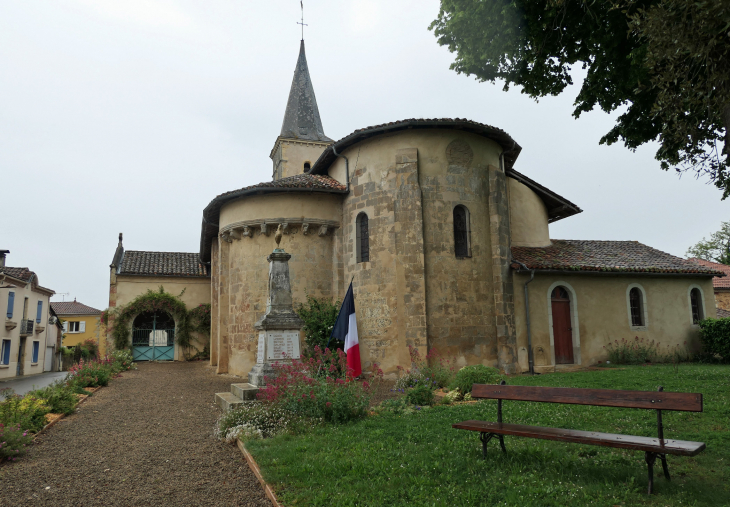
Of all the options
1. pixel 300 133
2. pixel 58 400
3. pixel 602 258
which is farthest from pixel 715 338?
pixel 300 133

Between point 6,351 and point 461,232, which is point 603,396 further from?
point 6,351

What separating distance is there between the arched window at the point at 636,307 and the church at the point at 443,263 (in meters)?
0.04

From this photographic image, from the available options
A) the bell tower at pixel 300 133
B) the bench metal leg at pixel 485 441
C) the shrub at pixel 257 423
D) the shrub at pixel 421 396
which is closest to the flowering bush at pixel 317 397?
the shrub at pixel 257 423

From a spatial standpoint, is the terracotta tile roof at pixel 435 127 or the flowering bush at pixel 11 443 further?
the terracotta tile roof at pixel 435 127

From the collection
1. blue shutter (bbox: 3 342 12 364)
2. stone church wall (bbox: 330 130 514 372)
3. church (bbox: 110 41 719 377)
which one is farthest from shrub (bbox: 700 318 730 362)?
blue shutter (bbox: 3 342 12 364)

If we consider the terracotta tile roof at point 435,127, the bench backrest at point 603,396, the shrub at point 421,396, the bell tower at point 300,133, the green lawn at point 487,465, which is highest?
the bell tower at point 300,133

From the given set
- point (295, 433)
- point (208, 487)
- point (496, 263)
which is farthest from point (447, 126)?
point (208, 487)

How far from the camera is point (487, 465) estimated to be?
15.9 ft

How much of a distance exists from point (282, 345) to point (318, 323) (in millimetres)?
4678

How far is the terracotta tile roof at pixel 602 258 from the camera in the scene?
15442mm

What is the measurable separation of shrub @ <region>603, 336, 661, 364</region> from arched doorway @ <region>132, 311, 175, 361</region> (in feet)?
67.2

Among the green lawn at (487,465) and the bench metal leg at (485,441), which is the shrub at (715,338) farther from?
the bench metal leg at (485,441)

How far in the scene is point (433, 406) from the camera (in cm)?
873

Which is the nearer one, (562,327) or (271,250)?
(562,327)
